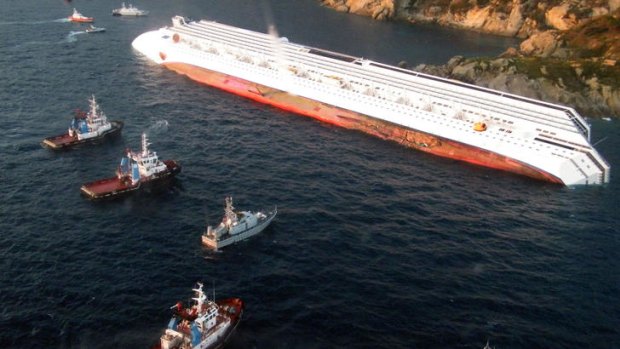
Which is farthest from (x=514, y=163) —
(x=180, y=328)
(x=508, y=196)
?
(x=180, y=328)

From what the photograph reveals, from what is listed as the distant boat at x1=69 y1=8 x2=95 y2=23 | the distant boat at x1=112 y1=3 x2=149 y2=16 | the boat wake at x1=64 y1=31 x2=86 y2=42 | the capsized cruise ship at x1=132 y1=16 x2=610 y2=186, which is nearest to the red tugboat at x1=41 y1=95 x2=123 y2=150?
the capsized cruise ship at x1=132 y1=16 x2=610 y2=186

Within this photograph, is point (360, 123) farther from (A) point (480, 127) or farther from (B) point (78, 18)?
(B) point (78, 18)

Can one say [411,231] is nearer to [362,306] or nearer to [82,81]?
[362,306]

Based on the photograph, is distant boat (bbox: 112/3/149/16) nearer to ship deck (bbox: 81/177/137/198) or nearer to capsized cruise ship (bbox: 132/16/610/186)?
capsized cruise ship (bbox: 132/16/610/186)

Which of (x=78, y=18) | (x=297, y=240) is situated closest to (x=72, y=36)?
(x=78, y=18)

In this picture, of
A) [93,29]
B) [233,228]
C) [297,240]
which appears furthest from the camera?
[93,29]
